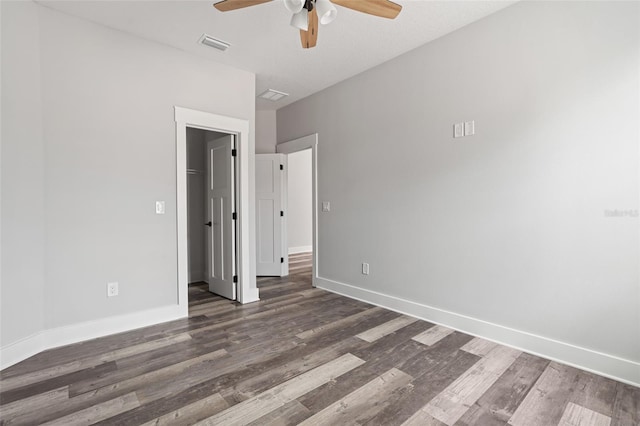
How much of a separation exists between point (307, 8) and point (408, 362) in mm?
2623

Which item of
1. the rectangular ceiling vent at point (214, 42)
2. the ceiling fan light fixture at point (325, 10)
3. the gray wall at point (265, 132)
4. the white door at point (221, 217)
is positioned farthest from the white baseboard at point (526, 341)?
the rectangular ceiling vent at point (214, 42)

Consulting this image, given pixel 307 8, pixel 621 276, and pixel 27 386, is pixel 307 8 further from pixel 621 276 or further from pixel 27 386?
pixel 27 386

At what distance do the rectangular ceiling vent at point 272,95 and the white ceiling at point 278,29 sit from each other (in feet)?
2.28

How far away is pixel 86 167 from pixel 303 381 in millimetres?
2610

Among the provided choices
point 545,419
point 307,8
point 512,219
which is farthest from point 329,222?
point 545,419

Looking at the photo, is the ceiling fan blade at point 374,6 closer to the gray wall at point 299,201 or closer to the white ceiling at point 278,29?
the white ceiling at point 278,29

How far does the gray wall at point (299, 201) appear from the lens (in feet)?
25.3

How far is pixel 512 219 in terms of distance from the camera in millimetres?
2574

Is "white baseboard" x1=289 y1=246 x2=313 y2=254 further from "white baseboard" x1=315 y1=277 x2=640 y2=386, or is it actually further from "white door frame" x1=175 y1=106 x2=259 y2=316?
"white baseboard" x1=315 y1=277 x2=640 y2=386

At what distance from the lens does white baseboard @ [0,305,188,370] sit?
7.62ft

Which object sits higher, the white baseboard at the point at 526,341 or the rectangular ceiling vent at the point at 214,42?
the rectangular ceiling vent at the point at 214,42

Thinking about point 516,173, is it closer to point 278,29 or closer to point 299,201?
point 278,29

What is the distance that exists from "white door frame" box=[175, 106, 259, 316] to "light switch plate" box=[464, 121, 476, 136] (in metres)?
2.46

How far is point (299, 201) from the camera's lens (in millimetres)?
7930
